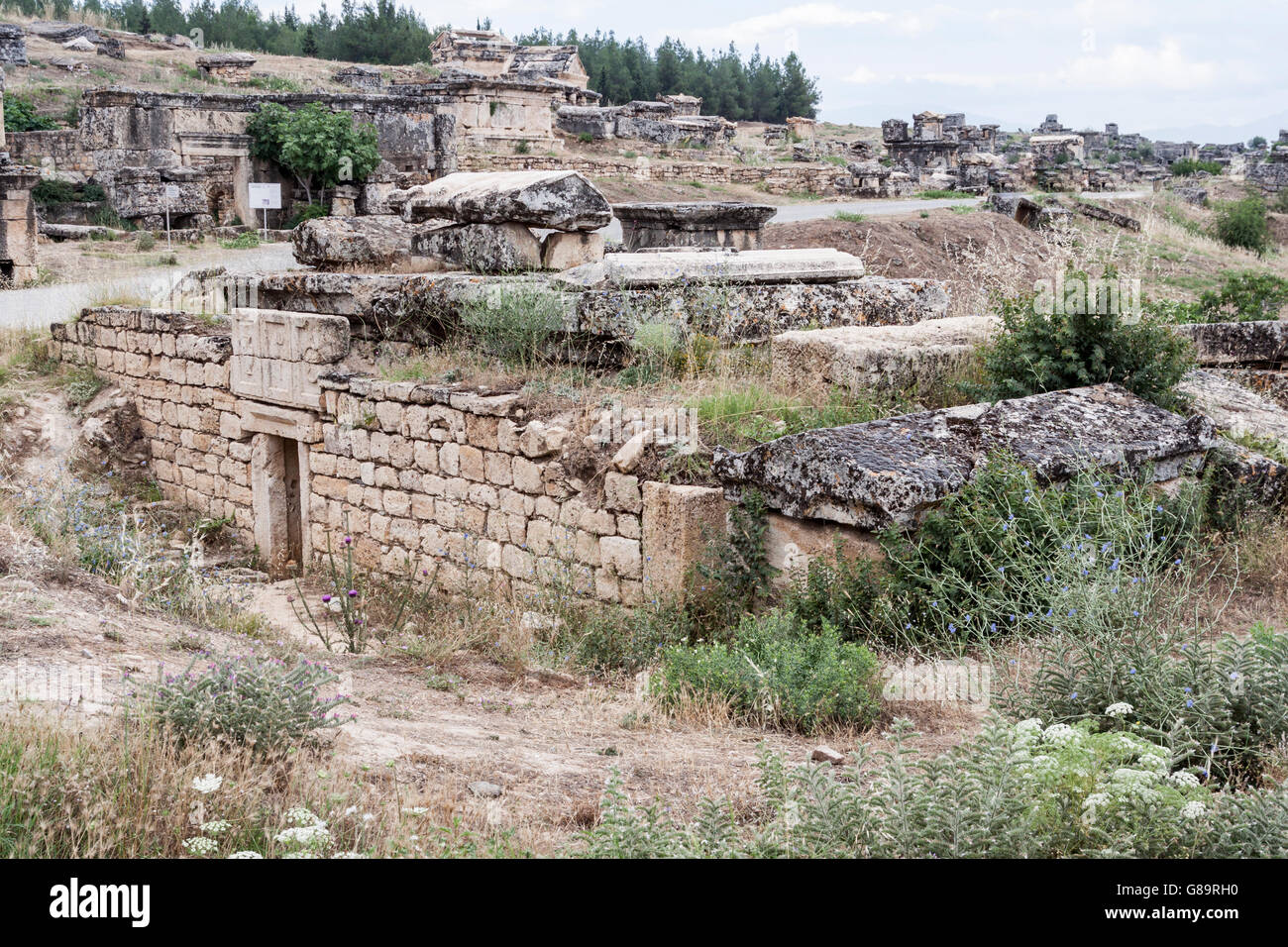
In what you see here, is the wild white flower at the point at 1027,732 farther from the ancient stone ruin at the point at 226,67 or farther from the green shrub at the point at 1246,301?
the ancient stone ruin at the point at 226,67

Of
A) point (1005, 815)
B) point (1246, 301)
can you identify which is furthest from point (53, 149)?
point (1005, 815)

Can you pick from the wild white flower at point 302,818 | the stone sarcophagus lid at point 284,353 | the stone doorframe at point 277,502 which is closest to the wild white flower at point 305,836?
the wild white flower at point 302,818

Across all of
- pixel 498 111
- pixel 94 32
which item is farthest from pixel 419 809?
pixel 94 32

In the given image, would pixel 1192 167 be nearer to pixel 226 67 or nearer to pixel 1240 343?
pixel 226 67

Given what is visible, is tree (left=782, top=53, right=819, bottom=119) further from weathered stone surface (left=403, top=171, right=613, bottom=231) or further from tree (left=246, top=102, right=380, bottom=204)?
weathered stone surface (left=403, top=171, right=613, bottom=231)

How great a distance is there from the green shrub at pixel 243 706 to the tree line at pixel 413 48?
45.6 meters

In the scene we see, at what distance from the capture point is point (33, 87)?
26.2m

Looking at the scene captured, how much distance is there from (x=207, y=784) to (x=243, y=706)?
0.59 meters

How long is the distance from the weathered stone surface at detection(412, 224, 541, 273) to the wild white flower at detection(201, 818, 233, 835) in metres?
5.89

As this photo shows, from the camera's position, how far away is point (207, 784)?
9.66 ft

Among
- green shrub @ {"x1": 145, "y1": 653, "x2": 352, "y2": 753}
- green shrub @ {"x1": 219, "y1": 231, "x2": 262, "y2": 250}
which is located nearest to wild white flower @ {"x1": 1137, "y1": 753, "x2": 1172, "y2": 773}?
green shrub @ {"x1": 145, "y1": 653, "x2": 352, "y2": 753}
